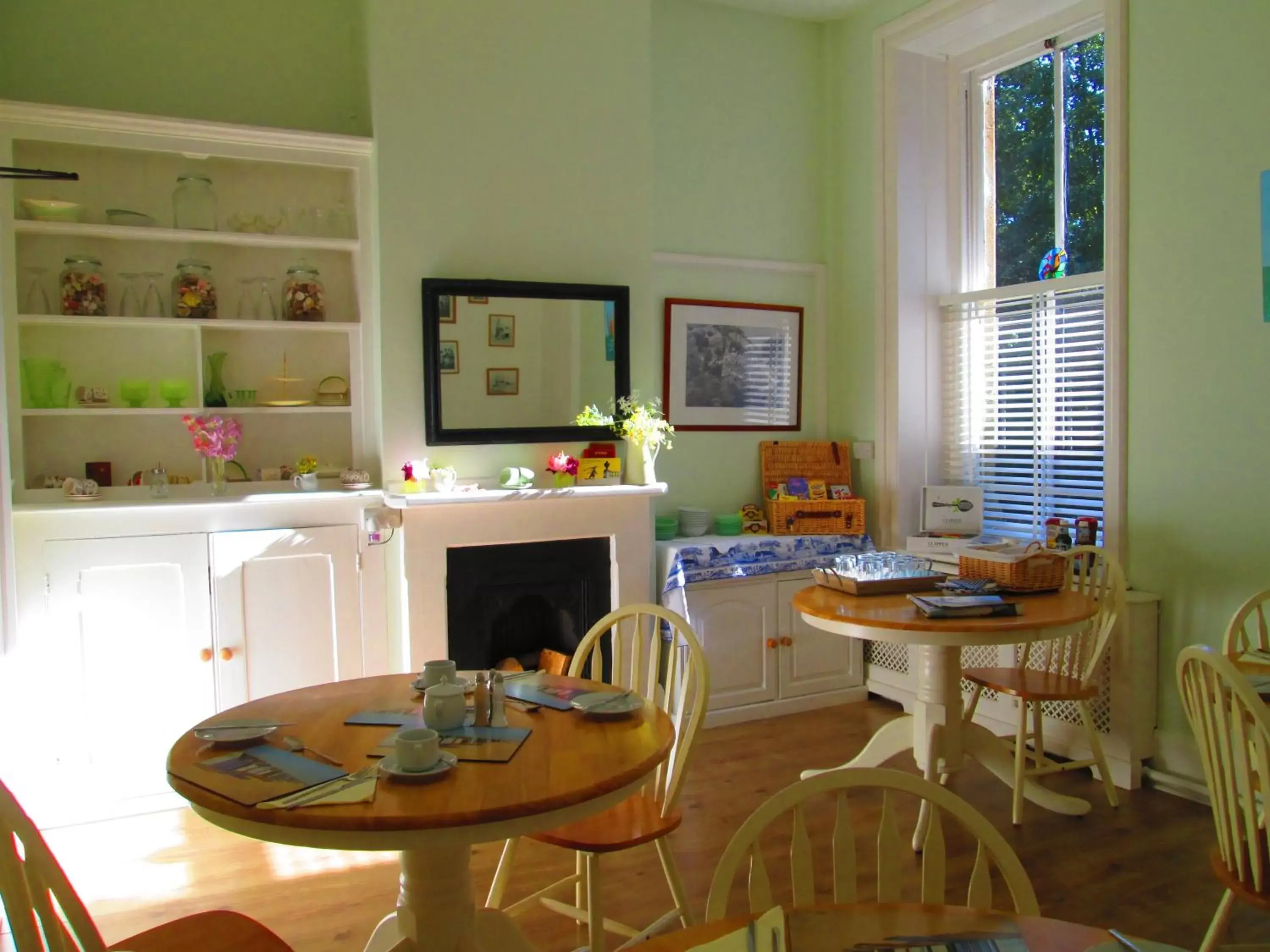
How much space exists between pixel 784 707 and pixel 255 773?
297 centimetres

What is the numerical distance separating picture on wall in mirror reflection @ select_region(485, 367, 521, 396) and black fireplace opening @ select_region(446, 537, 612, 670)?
2.04 feet

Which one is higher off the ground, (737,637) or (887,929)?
(887,929)

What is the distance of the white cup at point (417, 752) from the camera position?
5.34 ft

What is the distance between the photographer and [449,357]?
3730mm

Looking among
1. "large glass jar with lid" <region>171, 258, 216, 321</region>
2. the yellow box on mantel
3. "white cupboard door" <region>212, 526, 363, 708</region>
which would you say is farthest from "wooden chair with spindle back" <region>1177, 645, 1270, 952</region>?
"large glass jar with lid" <region>171, 258, 216, 321</region>

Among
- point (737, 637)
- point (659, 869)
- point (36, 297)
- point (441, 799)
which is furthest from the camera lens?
point (737, 637)

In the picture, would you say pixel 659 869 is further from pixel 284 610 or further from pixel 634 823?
pixel 284 610

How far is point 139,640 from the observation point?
3.30 m

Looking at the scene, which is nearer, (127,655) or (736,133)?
(127,655)

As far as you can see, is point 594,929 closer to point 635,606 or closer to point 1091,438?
point 635,606

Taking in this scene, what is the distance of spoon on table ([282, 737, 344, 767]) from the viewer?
1.73m

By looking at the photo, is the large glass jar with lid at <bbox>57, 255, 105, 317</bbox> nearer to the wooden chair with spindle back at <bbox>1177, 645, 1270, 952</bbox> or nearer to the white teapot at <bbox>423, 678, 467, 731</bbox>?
the white teapot at <bbox>423, 678, 467, 731</bbox>

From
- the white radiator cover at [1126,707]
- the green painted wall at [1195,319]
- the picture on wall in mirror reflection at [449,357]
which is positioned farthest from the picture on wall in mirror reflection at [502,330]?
the green painted wall at [1195,319]

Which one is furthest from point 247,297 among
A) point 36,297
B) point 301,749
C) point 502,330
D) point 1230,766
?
point 1230,766
